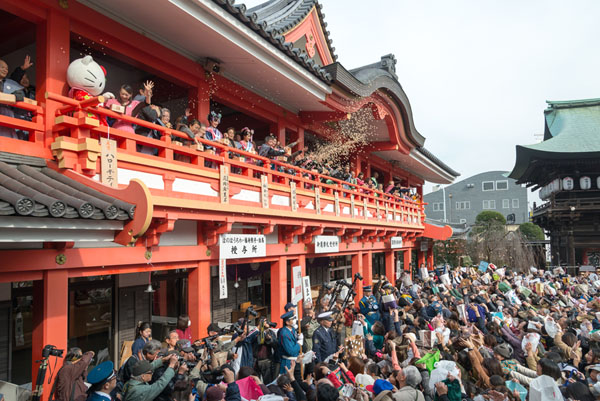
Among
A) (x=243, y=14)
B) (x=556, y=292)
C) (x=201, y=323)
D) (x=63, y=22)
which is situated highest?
(x=243, y=14)

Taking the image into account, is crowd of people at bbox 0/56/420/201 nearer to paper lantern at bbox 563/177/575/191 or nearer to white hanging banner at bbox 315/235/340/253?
white hanging banner at bbox 315/235/340/253

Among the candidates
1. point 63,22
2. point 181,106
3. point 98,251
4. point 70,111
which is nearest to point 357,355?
point 98,251

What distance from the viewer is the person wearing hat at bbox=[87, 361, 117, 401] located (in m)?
3.89

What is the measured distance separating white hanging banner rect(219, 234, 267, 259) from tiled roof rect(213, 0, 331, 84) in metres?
3.47

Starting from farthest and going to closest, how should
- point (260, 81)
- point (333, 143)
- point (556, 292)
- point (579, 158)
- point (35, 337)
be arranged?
point (579, 158), point (556, 292), point (333, 143), point (260, 81), point (35, 337)

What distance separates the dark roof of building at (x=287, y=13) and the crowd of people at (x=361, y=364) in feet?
28.0

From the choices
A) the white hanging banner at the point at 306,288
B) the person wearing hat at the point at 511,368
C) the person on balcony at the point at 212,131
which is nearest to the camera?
the person wearing hat at the point at 511,368

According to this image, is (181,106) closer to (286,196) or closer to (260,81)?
(260,81)

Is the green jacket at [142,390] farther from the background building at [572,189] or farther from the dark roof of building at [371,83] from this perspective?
the background building at [572,189]

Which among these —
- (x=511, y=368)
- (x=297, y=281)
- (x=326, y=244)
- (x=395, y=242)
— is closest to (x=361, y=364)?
(x=511, y=368)

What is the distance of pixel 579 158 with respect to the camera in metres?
26.2

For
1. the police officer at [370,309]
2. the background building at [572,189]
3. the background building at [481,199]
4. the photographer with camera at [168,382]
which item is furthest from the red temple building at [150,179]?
the background building at [481,199]

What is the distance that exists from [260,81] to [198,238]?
3.61 m

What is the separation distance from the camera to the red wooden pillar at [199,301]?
22.2ft
